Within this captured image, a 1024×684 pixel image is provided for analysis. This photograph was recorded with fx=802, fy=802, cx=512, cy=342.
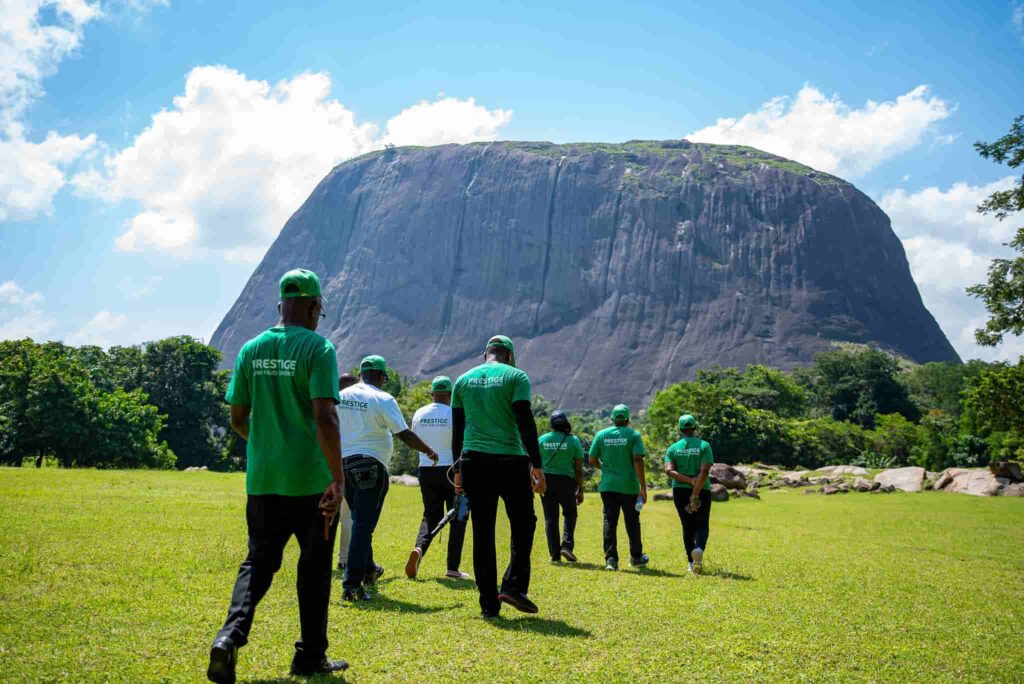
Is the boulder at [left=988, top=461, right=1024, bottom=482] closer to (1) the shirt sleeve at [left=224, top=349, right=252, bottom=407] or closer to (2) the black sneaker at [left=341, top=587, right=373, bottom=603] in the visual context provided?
(2) the black sneaker at [left=341, top=587, right=373, bottom=603]

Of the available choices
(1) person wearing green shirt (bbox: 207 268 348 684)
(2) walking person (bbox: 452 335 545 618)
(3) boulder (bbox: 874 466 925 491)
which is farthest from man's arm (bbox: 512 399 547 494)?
(3) boulder (bbox: 874 466 925 491)

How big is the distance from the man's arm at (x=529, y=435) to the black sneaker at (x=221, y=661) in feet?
10.1

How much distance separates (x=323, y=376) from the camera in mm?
4770

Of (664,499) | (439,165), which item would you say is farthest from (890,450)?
(439,165)

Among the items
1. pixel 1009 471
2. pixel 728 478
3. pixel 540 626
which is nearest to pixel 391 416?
pixel 540 626

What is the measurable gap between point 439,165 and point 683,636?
181 metres

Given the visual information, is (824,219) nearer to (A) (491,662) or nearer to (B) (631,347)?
(B) (631,347)

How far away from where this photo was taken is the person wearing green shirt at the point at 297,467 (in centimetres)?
473

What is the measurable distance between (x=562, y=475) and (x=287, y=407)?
7.93 metres

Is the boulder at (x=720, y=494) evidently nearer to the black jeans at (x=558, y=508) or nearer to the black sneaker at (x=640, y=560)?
the black jeans at (x=558, y=508)

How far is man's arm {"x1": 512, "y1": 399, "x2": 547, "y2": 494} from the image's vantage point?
677 cm

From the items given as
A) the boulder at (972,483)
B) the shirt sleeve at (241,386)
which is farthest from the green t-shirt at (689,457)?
the boulder at (972,483)

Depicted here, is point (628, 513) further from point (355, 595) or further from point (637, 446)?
point (355, 595)

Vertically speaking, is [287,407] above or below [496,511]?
above
